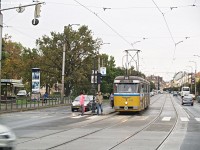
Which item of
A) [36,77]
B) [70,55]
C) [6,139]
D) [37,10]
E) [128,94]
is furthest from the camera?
[70,55]

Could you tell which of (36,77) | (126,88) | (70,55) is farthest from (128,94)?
(70,55)

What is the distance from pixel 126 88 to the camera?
3366 centimetres

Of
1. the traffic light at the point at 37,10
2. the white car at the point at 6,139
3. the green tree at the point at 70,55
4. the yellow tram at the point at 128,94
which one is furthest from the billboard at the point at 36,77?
the white car at the point at 6,139

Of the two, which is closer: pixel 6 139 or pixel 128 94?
pixel 6 139

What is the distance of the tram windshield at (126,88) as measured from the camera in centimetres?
3341

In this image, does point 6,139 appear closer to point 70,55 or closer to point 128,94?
point 128,94

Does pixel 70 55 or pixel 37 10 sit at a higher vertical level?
pixel 70 55

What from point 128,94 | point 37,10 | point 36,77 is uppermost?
A: point 37,10

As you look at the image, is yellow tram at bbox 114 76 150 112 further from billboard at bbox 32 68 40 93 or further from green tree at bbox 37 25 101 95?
green tree at bbox 37 25 101 95

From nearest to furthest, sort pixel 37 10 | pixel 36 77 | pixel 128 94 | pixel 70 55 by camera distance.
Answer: pixel 37 10
pixel 128 94
pixel 36 77
pixel 70 55

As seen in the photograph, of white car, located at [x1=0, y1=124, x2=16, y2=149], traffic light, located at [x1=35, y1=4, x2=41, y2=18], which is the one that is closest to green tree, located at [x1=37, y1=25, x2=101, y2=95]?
traffic light, located at [x1=35, y1=4, x2=41, y2=18]

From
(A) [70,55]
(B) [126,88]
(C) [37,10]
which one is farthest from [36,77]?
(A) [70,55]

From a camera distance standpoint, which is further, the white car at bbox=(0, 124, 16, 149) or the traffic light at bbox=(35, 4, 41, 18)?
the traffic light at bbox=(35, 4, 41, 18)

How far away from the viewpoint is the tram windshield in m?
33.4
